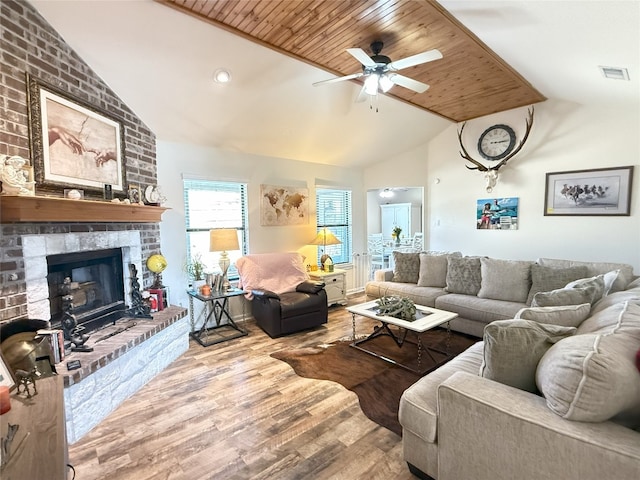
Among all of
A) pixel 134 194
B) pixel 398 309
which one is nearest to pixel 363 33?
pixel 398 309

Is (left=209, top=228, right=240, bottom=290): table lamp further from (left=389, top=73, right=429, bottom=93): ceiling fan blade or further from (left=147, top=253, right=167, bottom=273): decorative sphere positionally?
(left=389, top=73, right=429, bottom=93): ceiling fan blade

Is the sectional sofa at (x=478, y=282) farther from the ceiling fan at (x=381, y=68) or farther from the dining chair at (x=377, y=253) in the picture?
the dining chair at (x=377, y=253)

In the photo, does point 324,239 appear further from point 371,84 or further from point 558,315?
point 558,315

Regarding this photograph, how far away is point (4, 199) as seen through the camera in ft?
6.56

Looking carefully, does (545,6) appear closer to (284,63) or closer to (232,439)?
(284,63)

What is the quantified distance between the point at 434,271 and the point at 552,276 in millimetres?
1357

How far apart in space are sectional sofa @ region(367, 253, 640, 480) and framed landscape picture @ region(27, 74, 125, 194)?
303 centimetres

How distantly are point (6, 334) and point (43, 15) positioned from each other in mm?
2303

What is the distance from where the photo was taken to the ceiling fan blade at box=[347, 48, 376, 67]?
238cm

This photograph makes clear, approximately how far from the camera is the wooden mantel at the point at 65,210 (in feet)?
6.75

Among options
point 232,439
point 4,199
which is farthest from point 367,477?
point 4,199

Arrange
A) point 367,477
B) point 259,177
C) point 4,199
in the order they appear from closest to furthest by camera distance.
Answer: point 367,477, point 4,199, point 259,177

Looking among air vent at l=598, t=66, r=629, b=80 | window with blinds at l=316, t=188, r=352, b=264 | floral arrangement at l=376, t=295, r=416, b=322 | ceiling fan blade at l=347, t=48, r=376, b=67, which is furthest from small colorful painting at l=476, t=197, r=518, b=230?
ceiling fan blade at l=347, t=48, r=376, b=67

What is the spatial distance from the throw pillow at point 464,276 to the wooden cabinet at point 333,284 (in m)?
1.63
